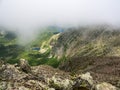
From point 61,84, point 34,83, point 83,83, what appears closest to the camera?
point 34,83

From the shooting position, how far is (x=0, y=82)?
50469mm

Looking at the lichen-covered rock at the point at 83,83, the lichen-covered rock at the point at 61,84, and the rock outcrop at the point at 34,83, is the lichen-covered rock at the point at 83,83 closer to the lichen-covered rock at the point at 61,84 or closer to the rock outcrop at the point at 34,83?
the rock outcrop at the point at 34,83

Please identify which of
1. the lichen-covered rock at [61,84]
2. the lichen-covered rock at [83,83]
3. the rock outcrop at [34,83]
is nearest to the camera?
the rock outcrop at [34,83]

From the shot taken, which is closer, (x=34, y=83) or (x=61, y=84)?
(x=34, y=83)

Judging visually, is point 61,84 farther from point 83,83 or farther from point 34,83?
point 34,83

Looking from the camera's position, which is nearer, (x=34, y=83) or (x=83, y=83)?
(x=34, y=83)

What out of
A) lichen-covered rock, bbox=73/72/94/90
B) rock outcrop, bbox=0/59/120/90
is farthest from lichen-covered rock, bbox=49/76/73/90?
lichen-covered rock, bbox=73/72/94/90

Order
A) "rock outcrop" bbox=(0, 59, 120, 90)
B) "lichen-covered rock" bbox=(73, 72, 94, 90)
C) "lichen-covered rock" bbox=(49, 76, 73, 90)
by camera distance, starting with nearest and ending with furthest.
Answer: "rock outcrop" bbox=(0, 59, 120, 90), "lichen-covered rock" bbox=(49, 76, 73, 90), "lichen-covered rock" bbox=(73, 72, 94, 90)

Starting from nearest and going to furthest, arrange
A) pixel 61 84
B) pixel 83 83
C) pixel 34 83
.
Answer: pixel 34 83
pixel 61 84
pixel 83 83

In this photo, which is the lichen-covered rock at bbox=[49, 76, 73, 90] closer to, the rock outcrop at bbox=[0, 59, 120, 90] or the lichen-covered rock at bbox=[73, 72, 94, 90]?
the rock outcrop at bbox=[0, 59, 120, 90]

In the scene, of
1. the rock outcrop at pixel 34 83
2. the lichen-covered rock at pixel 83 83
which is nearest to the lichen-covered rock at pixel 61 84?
the rock outcrop at pixel 34 83

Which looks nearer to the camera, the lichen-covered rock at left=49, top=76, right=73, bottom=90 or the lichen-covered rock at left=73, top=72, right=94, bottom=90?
the lichen-covered rock at left=49, top=76, right=73, bottom=90

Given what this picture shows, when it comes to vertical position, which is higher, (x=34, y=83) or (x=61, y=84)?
(x=34, y=83)

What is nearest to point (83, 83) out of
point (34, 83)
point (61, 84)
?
point (61, 84)
